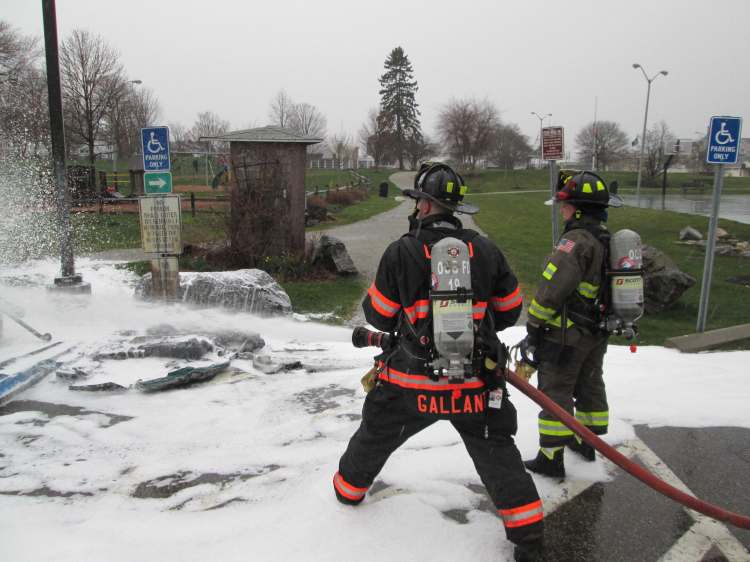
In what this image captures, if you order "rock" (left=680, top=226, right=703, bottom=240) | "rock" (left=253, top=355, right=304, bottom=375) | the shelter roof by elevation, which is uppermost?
the shelter roof

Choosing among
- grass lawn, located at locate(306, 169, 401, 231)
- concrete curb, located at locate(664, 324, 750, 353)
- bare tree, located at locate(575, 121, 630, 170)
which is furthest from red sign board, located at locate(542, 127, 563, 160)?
bare tree, located at locate(575, 121, 630, 170)

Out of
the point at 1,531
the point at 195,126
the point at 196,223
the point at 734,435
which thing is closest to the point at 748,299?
the point at 734,435

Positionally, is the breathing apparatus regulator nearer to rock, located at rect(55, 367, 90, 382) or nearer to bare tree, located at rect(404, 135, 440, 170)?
rock, located at rect(55, 367, 90, 382)

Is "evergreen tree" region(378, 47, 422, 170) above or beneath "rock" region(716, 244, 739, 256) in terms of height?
above

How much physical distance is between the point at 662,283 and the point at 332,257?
19.4ft

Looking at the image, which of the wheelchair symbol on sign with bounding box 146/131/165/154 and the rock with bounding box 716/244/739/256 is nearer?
the wheelchair symbol on sign with bounding box 146/131/165/154

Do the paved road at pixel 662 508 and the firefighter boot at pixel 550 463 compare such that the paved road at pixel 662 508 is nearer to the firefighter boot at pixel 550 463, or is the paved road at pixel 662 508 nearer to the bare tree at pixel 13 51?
the firefighter boot at pixel 550 463

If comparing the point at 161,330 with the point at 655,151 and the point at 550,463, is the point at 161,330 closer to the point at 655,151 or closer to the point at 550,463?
the point at 550,463

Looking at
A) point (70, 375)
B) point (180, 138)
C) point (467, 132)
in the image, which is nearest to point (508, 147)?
point (467, 132)

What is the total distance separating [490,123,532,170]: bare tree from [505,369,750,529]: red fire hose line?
63197mm

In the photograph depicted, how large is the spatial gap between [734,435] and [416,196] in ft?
10.6

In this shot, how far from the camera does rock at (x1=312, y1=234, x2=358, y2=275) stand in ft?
37.2

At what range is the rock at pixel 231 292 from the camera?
7797 mm

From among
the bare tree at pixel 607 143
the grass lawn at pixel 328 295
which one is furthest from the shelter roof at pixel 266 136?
the bare tree at pixel 607 143
